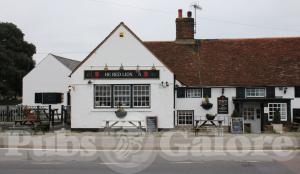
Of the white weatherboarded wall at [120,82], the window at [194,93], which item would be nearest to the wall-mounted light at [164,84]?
the white weatherboarded wall at [120,82]

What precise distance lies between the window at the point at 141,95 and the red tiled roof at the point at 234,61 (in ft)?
13.0

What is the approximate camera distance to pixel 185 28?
34.8 m

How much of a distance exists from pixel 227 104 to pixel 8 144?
1492 cm

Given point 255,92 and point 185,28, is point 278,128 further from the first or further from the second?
point 185,28

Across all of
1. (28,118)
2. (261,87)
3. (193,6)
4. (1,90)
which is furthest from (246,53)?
Answer: (1,90)

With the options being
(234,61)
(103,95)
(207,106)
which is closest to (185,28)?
(234,61)

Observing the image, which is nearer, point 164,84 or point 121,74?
point 164,84

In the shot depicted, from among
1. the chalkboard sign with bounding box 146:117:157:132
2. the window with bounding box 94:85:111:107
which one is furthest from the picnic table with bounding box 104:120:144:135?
the window with bounding box 94:85:111:107

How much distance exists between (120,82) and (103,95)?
4.19ft

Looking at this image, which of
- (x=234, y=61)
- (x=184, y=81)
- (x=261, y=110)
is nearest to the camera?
(x=261, y=110)

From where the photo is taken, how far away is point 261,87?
3005 cm

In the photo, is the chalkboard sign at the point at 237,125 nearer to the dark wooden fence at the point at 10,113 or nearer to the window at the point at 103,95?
the window at the point at 103,95

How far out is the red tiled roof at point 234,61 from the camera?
1200 inches

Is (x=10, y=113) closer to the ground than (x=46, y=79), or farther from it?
closer to the ground
